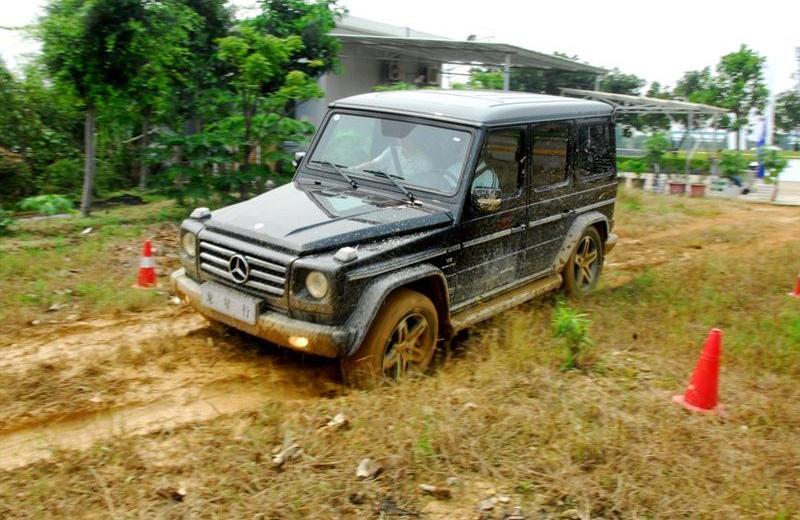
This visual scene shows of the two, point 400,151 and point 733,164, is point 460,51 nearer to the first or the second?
A: point 733,164

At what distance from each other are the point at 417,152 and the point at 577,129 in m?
1.92

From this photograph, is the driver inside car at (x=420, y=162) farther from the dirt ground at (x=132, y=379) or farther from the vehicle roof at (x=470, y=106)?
the dirt ground at (x=132, y=379)

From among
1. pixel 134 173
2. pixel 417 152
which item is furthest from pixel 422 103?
pixel 134 173

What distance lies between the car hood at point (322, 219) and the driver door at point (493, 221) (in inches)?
13.0

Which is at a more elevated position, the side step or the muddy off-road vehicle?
the muddy off-road vehicle

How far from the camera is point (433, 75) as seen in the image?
22297mm

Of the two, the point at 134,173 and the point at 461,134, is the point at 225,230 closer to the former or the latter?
the point at 461,134

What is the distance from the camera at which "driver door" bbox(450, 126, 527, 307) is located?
534 centimetres

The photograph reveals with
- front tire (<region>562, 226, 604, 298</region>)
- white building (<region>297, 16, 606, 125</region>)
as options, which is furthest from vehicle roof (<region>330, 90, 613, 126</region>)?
white building (<region>297, 16, 606, 125</region>)

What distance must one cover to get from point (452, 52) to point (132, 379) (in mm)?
15774

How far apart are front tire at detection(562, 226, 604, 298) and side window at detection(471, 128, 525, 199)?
1.34 metres

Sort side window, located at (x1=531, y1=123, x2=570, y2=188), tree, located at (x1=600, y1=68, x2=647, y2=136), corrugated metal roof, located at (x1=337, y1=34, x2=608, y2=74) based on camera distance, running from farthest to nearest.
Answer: tree, located at (x1=600, y1=68, x2=647, y2=136), corrugated metal roof, located at (x1=337, y1=34, x2=608, y2=74), side window, located at (x1=531, y1=123, x2=570, y2=188)

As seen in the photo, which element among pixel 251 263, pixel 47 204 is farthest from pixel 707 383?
pixel 47 204

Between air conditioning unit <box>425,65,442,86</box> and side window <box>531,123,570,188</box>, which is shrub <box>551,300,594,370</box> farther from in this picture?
air conditioning unit <box>425,65,442,86</box>
